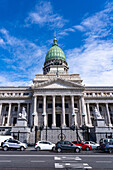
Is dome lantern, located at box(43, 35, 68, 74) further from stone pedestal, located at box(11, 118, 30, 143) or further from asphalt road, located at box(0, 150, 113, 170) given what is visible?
asphalt road, located at box(0, 150, 113, 170)

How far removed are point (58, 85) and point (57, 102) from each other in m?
5.95

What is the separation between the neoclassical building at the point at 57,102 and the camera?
132 feet

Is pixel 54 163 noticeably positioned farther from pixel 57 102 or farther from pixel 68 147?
pixel 57 102

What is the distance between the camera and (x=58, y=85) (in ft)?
138

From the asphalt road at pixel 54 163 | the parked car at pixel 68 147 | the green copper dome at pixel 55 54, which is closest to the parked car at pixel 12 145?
the parked car at pixel 68 147

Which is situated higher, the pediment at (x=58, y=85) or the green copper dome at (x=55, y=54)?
the green copper dome at (x=55, y=54)

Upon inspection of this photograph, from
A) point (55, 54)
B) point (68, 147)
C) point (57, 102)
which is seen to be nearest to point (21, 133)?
point (68, 147)

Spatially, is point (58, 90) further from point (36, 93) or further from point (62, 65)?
point (62, 65)

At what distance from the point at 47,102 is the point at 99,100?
718 inches

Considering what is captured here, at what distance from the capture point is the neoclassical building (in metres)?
40.3

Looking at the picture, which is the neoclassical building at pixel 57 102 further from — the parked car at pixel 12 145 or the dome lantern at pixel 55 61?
the parked car at pixel 12 145

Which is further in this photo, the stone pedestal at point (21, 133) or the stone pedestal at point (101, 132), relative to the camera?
the stone pedestal at point (21, 133)

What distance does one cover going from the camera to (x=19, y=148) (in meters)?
17.2

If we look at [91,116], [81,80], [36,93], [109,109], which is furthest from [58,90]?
[109,109]
